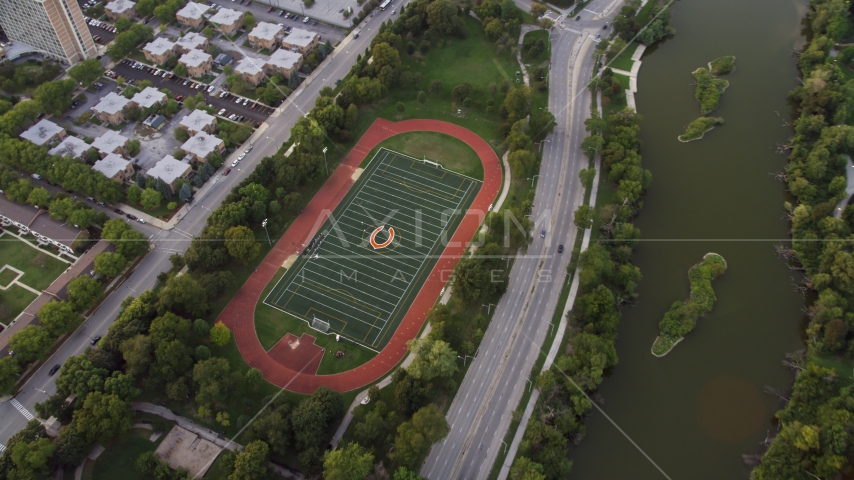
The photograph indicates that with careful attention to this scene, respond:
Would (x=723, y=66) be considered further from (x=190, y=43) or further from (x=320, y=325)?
(x=190, y=43)

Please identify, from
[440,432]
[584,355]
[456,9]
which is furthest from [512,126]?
[440,432]

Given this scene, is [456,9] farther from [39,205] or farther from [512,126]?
[39,205]

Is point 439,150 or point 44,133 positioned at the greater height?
point 439,150

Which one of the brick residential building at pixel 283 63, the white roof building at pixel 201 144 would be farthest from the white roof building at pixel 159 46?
the white roof building at pixel 201 144

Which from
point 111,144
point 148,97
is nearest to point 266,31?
point 148,97

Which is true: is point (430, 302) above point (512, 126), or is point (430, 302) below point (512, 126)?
below

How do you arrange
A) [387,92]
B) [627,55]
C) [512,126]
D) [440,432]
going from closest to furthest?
[440,432], [512,126], [387,92], [627,55]

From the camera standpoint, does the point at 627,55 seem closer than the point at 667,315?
No
